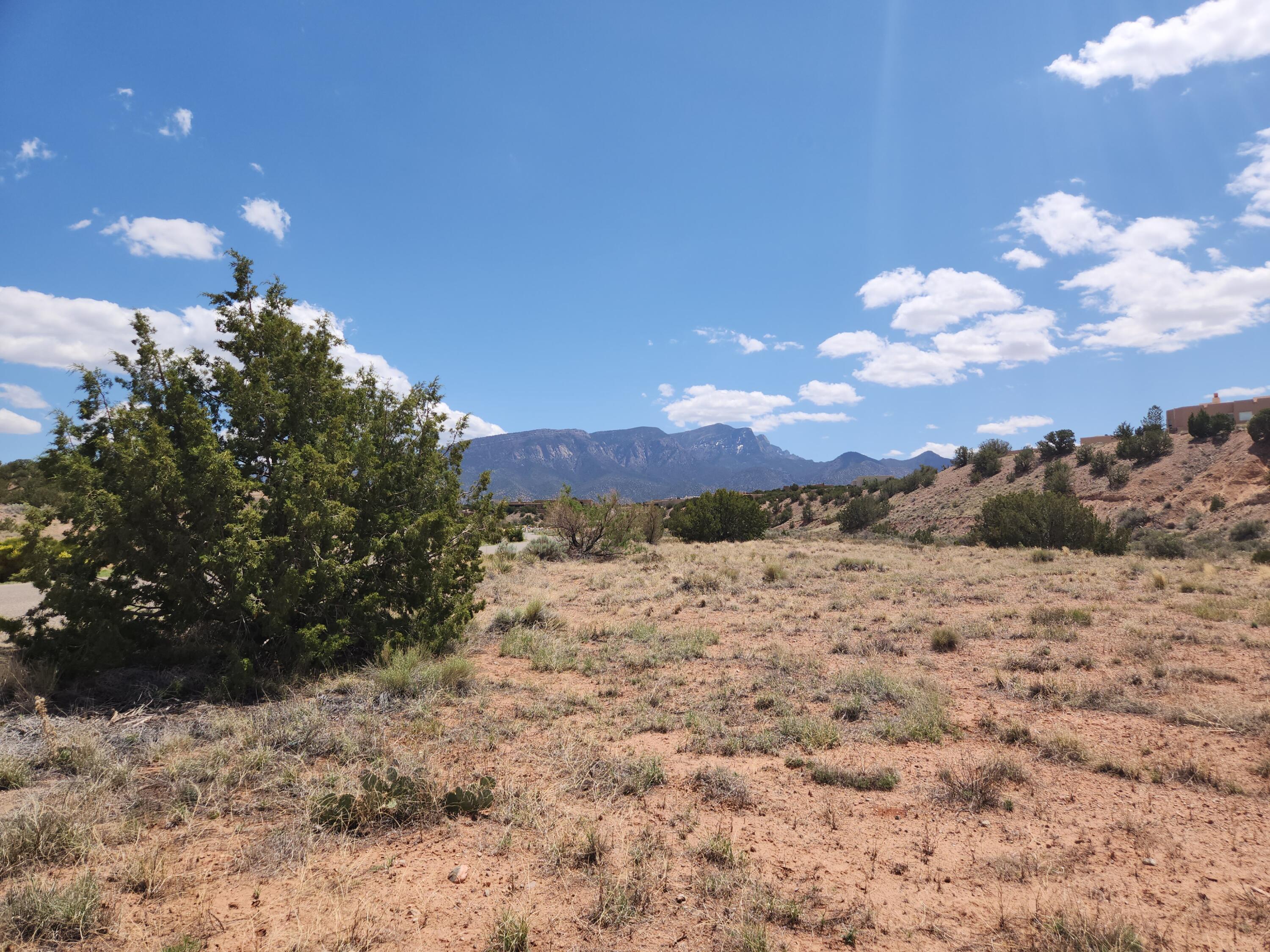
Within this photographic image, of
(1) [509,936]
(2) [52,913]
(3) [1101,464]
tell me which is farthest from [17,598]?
(3) [1101,464]

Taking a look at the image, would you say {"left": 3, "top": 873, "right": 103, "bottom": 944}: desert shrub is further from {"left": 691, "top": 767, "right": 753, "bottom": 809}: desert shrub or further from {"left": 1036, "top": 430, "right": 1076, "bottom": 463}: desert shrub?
{"left": 1036, "top": 430, "right": 1076, "bottom": 463}: desert shrub

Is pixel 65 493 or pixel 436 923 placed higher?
pixel 65 493

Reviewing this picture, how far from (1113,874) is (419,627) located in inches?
317

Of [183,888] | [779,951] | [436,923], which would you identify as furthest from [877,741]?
[183,888]

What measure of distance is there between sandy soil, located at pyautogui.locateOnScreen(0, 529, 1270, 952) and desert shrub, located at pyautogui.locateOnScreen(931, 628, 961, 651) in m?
0.14

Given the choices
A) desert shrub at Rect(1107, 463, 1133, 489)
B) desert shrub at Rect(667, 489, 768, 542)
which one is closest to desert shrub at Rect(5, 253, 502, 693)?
desert shrub at Rect(667, 489, 768, 542)

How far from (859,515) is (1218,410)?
3753 cm

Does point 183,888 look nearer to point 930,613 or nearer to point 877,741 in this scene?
point 877,741

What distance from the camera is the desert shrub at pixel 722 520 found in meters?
33.2

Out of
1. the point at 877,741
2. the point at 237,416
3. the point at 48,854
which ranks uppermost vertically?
the point at 237,416

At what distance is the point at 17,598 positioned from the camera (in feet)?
44.5

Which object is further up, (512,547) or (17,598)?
(17,598)

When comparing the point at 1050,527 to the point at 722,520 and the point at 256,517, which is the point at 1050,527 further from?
the point at 256,517

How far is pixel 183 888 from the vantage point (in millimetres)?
3736
